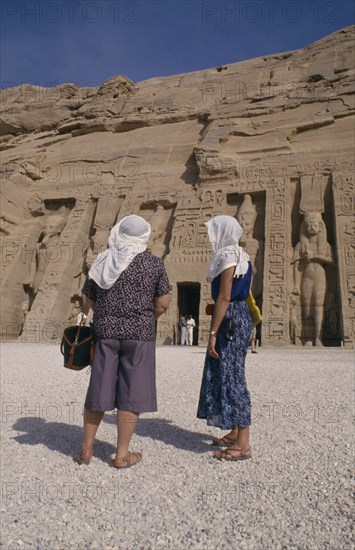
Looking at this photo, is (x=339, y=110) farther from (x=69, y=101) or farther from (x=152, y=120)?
(x=69, y=101)

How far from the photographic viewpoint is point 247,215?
47.5 feet

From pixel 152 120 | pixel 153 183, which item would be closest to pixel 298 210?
pixel 153 183

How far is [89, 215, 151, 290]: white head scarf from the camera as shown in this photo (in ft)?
10.0

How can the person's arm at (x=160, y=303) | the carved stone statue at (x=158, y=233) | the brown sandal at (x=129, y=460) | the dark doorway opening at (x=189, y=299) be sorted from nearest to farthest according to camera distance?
the brown sandal at (x=129, y=460) → the person's arm at (x=160, y=303) → the dark doorway opening at (x=189, y=299) → the carved stone statue at (x=158, y=233)

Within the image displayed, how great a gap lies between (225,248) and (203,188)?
1252 cm

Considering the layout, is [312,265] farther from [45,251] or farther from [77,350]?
[77,350]

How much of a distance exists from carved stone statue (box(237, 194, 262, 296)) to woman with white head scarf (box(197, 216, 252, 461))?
10.4 metres

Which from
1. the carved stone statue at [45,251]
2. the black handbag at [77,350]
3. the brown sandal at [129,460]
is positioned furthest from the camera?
the carved stone statue at [45,251]

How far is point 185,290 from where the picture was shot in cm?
1516

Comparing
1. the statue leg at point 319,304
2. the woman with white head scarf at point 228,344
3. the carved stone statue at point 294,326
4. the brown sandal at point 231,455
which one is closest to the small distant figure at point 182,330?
the carved stone statue at point 294,326

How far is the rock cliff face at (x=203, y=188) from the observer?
43.1 ft

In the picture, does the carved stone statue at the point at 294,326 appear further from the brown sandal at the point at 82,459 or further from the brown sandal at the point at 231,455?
the brown sandal at the point at 82,459

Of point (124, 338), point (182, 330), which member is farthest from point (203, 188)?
point (124, 338)

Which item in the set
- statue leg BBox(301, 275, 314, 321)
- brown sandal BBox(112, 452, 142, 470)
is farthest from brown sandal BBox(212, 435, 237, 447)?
statue leg BBox(301, 275, 314, 321)
